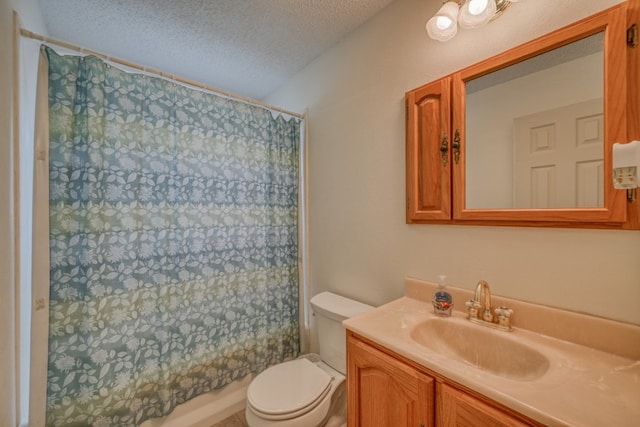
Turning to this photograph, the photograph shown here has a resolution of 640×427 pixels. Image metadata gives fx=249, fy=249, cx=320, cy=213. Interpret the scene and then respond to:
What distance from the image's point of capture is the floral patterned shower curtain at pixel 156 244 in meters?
1.14

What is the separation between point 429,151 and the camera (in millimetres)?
1174

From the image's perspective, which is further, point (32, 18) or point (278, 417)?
point (32, 18)

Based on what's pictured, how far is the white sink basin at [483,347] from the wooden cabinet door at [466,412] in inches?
9.1

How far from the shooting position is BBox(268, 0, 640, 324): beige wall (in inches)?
32.3

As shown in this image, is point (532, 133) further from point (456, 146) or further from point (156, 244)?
point (156, 244)

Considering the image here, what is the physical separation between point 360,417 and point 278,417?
1.21ft

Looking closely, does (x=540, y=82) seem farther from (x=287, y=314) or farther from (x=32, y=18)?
(x=32, y=18)

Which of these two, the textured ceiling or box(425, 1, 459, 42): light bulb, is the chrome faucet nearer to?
box(425, 1, 459, 42): light bulb

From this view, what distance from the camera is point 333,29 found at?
1.57 meters

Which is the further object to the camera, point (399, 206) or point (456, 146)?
point (399, 206)

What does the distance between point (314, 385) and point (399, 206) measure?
3.36ft

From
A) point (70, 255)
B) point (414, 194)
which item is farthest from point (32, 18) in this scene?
point (414, 194)

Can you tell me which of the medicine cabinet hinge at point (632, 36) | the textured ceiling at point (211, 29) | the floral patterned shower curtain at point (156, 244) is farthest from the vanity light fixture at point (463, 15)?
the floral patterned shower curtain at point (156, 244)

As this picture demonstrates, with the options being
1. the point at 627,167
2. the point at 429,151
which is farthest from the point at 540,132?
the point at 429,151
